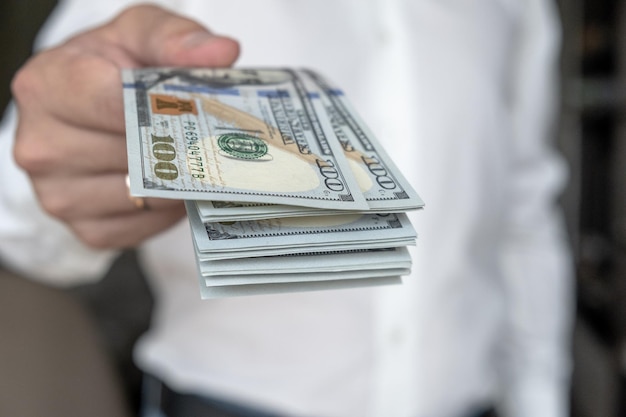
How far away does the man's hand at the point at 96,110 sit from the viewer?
0.69 meters

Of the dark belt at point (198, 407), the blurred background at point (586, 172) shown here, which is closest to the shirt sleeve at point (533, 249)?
the dark belt at point (198, 407)

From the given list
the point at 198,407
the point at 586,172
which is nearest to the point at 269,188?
the point at 198,407

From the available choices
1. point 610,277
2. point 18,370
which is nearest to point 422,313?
point 18,370

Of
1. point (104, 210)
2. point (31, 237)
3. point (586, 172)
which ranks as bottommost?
point (586, 172)

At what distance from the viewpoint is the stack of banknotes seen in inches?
20.6

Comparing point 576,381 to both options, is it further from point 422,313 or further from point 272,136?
point 272,136

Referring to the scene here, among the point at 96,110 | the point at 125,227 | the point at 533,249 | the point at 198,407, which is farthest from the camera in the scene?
the point at 533,249

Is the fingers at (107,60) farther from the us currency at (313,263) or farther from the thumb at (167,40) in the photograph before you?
the us currency at (313,263)

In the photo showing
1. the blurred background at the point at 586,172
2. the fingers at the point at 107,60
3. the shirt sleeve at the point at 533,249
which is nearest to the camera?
the fingers at the point at 107,60

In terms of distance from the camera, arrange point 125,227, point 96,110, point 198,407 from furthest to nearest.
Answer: point 198,407 → point 125,227 → point 96,110

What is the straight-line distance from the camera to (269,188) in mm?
534

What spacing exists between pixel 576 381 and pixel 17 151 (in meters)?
1.29

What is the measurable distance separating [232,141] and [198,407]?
687mm

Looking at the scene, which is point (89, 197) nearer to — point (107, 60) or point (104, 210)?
point (104, 210)
